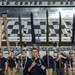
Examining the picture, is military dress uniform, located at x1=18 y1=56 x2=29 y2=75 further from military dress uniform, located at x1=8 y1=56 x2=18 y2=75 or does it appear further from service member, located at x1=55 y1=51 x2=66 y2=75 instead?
service member, located at x1=55 y1=51 x2=66 y2=75

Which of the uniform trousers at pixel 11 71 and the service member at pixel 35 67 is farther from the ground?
the service member at pixel 35 67

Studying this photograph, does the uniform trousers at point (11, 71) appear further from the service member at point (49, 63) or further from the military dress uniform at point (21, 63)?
the service member at point (49, 63)

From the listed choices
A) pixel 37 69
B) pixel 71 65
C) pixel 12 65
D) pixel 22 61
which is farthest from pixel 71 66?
pixel 37 69

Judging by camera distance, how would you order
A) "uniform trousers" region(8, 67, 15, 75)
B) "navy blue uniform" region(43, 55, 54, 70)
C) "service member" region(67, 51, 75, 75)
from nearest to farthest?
"navy blue uniform" region(43, 55, 54, 70) < "service member" region(67, 51, 75, 75) < "uniform trousers" region(8, 67, 15, 75)

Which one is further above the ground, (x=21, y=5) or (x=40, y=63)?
(x=21, y=5)

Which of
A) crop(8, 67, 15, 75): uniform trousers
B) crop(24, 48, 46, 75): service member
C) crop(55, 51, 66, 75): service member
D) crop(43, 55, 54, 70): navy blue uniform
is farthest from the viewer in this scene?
crop(8, 67, 15, 75): uniform trousers

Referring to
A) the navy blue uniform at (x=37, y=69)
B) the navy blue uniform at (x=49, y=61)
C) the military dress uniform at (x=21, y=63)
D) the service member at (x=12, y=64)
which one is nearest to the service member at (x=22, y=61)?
the military dress uniform at (x=21, y=63)

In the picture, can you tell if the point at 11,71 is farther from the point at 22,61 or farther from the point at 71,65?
the point at 71,65

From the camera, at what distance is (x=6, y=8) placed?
9016mm

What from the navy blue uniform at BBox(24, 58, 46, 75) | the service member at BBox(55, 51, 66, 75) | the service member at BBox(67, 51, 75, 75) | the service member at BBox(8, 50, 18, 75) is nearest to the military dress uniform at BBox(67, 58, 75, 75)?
the service member at BBox(67, 51, 75, 75)

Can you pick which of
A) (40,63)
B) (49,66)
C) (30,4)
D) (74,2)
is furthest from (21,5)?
(40,63)

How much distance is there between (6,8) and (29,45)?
1.44 m

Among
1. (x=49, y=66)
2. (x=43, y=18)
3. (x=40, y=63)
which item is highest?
(x=43, y=18)

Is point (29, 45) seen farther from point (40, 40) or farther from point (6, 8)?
point (6, 8)
